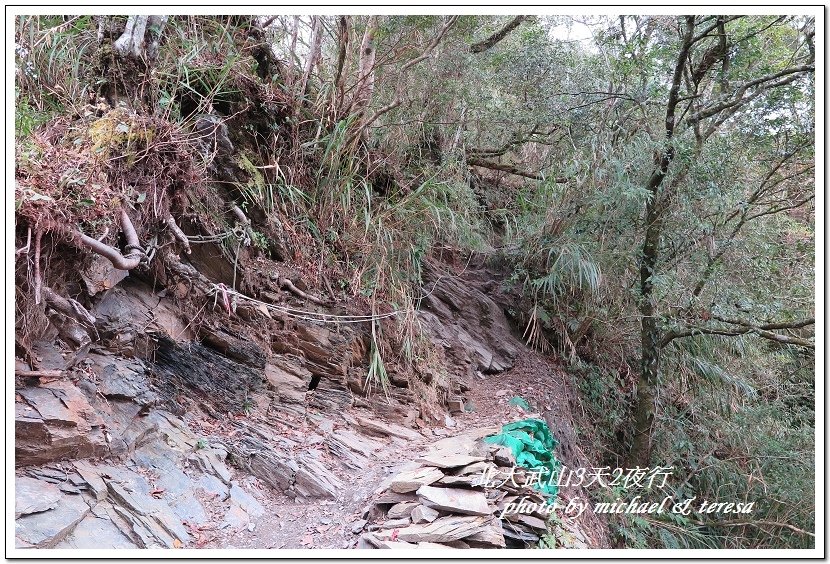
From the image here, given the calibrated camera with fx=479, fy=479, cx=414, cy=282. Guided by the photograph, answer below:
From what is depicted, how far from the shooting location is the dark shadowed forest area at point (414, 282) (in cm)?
265

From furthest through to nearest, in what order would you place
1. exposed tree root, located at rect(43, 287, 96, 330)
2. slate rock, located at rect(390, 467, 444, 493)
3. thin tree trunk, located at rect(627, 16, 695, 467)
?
thin tree trunk, located at rect(627, 16, 695, 467)
slate rock, located at rect(390, 467, 444, 493)
exposed tree root, located at rect(43, 287, 96, 330)

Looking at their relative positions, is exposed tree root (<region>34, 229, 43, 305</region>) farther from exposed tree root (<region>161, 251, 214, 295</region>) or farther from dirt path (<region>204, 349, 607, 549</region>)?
dirt path (<region>204, 349, 607, 549</region>)

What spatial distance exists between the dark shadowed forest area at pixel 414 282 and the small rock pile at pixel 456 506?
2 cm

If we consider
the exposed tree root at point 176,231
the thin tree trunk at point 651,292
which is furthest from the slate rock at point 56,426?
the thin tree trunk at point 651,292

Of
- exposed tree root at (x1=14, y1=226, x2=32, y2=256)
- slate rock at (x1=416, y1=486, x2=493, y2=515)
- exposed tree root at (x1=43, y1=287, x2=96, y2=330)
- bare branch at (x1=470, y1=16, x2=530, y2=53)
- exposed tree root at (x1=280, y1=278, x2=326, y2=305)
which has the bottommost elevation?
slate rock at (x1=416, y1=486, x2=493, y2=515)

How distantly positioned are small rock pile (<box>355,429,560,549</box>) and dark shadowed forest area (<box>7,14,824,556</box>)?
20 millimetres

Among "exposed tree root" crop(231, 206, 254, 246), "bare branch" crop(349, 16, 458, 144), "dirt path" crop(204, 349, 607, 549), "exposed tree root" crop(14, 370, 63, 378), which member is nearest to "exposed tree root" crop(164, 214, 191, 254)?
"exposed tree root" crop(231, 206, 254, 246)

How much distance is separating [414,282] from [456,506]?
9.52 ft

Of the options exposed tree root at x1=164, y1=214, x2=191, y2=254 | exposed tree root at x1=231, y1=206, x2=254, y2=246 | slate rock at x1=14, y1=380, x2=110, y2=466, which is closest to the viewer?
slate rock at x1=14, y1=380, x2=110, y2=466

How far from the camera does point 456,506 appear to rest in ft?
8.65

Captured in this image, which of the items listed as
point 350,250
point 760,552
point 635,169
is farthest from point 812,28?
point 350,250

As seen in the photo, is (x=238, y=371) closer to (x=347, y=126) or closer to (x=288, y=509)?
(x=288, y=509)

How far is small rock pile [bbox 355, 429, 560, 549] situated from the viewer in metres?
2.48

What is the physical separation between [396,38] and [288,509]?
478 centimetres
